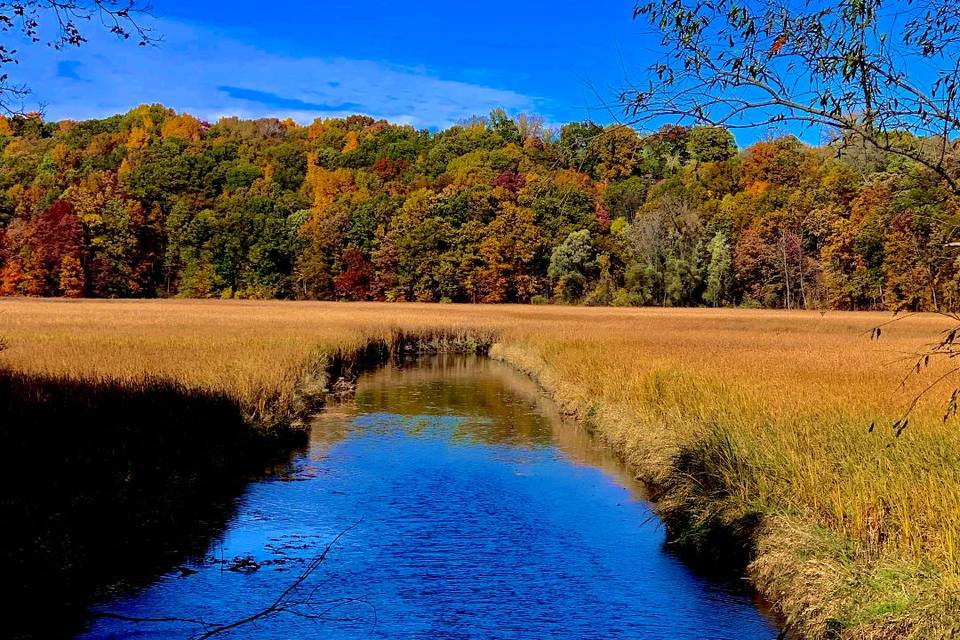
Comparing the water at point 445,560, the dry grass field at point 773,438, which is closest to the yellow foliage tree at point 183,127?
the dry grass field at point 773,438

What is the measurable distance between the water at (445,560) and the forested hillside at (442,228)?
50.8 meters

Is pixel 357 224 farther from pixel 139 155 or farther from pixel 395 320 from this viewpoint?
pixel 395 320

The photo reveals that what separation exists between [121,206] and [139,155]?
80.3ft

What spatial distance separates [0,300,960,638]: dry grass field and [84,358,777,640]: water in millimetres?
752

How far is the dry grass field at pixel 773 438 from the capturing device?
6594mm

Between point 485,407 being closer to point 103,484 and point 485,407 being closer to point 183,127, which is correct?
point 103,484

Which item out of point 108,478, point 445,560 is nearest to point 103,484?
point 108,478

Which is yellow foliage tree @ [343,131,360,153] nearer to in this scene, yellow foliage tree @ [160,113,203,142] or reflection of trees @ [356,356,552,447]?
yellow foliage tree @ [160,113,203,142]

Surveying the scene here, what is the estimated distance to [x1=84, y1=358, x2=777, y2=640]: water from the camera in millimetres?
7461

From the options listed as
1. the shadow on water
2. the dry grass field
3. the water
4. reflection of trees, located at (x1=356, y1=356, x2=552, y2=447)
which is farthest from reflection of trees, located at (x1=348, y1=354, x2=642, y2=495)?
the shadow on water

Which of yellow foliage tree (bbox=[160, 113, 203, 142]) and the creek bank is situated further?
yellow foliage tree (bbox=[160, 113, 203, 142])

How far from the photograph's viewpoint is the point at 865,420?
34.9 ft

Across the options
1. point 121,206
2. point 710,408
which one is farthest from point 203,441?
point 121,206

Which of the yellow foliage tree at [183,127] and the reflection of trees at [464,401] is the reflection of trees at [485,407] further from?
the yellow foliage tree at [183,127]
